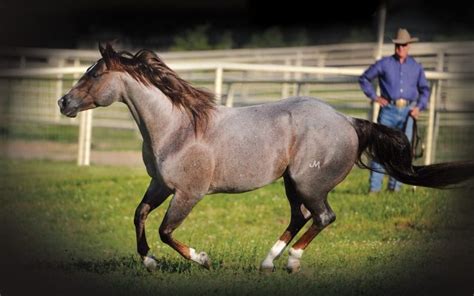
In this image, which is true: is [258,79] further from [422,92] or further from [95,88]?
[95,88]

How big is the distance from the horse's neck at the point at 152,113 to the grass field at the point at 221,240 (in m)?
0.90

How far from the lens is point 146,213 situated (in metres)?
6.18

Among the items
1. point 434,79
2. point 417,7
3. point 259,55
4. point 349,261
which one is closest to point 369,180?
point 434,79

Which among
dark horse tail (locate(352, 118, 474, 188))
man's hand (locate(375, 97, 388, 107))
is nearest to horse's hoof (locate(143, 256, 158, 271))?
dark horse tail (locate(352, 118, 474, 188))

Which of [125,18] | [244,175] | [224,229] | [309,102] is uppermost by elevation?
[125,18]

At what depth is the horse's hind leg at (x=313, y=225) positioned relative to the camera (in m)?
6.15

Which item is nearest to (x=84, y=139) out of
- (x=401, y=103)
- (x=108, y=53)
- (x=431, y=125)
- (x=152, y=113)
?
(x=431, y=125)

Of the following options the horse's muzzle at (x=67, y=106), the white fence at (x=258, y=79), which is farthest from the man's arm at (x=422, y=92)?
the horse's muzzle at (x=67, y=106)

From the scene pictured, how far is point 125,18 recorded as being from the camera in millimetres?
5488

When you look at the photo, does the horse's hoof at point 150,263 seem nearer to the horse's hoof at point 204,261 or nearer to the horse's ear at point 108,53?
the horse's hoof at point 204,261

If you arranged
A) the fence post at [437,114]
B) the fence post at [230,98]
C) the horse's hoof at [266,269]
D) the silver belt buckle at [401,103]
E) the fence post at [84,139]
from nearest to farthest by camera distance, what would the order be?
the horse's hoof at [266,269], the silver belt buckle at [401,103], the fence post at [437,114], the fence post at [230,98], the fence post at [84,139]

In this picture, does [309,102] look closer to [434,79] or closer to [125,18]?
[125,18]

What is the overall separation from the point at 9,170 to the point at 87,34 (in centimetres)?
421

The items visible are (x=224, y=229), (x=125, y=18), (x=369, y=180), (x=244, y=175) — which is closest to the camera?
(x=125, y=18)
